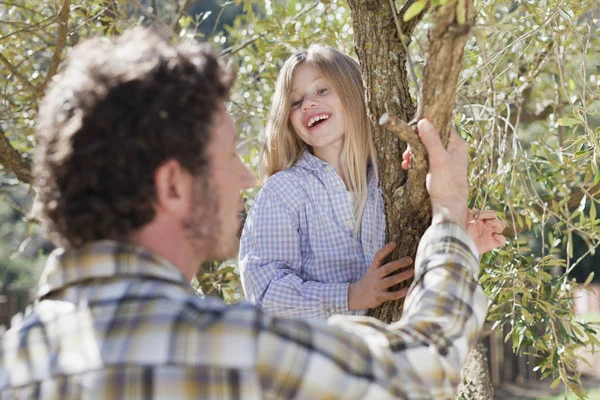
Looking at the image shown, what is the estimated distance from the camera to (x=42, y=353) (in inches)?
48.5

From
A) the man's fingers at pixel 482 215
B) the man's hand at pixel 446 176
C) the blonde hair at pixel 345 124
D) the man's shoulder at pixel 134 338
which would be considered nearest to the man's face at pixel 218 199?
the man's shoulder at pixel 134 338

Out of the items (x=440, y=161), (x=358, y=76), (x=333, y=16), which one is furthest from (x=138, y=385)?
(x=333, y=16)

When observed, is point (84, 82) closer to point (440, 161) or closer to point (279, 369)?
point (279, 369)

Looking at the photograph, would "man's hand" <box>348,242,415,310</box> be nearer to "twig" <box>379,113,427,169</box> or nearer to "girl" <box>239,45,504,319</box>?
"girl" <box>239,45,504,319</box>

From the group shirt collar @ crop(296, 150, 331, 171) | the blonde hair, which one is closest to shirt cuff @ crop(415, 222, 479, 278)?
the blonde hair

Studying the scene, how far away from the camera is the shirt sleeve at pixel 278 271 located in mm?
2057

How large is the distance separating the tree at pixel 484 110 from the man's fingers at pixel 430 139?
22 mm

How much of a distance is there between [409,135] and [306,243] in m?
0.71

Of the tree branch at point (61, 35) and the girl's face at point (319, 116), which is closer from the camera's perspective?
the girl's face at point (319, 116)

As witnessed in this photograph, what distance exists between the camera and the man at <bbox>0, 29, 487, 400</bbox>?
3.92ft

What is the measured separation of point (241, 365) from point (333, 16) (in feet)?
10.5

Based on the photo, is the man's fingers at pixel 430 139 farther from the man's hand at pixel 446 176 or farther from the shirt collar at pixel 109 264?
the shirt collar at pixel 109 264

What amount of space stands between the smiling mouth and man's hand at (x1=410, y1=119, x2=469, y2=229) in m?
0.73

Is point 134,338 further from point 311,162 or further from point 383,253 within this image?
point 311,162
